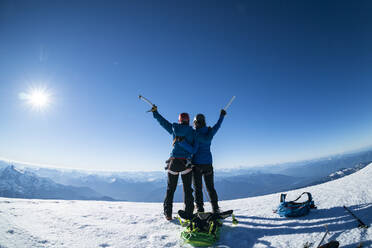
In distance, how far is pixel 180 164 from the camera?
5.53 meters

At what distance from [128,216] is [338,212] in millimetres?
6658

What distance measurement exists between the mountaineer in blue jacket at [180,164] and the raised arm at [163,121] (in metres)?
Answer: 0.15

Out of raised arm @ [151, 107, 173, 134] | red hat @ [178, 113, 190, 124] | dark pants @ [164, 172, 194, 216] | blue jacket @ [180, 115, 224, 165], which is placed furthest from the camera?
raised arm @ [151, 107, 173, 134]

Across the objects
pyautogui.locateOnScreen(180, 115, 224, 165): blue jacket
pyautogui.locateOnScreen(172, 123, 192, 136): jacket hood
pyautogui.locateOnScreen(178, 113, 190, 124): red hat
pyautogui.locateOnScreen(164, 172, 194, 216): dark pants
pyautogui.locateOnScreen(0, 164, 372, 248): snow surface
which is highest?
pyautogui.locateOnScreen(178, 113, 190, 124): red hat

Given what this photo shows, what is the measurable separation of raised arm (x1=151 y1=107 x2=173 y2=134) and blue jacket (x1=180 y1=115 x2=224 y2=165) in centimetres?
80

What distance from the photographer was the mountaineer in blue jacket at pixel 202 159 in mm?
5516

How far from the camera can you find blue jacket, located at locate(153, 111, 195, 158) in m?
5.53

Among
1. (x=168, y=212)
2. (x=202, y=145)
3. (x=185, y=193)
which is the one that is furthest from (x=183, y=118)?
(x=168, y=212)

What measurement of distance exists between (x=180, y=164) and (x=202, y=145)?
1034mm

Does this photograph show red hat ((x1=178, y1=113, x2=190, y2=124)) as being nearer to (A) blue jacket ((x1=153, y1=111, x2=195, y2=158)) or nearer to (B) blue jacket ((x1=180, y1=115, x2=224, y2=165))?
(A) blue jacket ((x1=153, y1=111, x2=195, y2=158))

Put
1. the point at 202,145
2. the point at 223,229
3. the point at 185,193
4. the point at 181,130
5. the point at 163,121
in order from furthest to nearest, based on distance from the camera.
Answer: the point at 163,121
the point at 202,145
the point at 181,130
the point at 185,193
the point at 223,229

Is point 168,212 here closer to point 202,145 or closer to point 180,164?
point 180,164

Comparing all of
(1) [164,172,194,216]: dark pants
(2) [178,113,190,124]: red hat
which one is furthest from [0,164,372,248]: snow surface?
(2) [178,113,190,124]: red hat

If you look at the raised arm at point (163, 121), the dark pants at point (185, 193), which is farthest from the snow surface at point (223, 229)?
the raised arm at point (163, 121)
